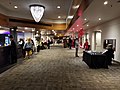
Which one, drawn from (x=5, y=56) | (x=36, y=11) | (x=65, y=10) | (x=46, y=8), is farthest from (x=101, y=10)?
(x=5, y=56)

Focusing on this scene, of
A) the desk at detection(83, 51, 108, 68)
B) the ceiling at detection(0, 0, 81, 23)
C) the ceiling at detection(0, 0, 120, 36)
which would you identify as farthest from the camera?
the ceiling at detection(0, 0, 81, 23)

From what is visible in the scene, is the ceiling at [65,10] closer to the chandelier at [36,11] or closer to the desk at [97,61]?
the chandelier at [36,11]

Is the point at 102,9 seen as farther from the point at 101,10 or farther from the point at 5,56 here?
the point at 5,56

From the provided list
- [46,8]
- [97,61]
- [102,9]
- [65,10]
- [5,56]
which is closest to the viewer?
[102,9]

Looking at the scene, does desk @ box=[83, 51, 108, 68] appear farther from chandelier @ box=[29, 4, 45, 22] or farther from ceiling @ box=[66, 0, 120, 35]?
chandelier @ box=[29, 4, 45, 22]

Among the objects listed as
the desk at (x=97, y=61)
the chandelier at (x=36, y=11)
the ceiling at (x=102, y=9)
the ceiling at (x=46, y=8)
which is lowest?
the desk at (x=97, y=61)

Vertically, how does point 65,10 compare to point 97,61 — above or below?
above

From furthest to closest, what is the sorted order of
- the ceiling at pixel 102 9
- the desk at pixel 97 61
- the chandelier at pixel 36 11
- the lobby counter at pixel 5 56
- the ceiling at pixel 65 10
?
the chandelier at pixel 36 11 → the desk at pixel 97 61 → the lobby counter at pixel 5 56 → the ceiling at pixel 65 10 → the ceiling at pixel 102 9

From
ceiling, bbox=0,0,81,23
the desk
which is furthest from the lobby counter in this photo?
the desk

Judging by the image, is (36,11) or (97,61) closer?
(97,61)

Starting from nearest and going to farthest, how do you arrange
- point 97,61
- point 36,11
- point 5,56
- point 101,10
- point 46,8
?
point 101,10 < point 97,61 < point 5,56 < point 36,11 < point 46,8

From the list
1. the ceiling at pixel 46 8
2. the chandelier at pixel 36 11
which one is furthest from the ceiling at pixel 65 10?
the chandelier at pixel 36 11

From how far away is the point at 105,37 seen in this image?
1164 centimetres

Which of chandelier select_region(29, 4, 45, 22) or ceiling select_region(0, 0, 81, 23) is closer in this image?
ceiling select_region(0, 0, 81, 23)
